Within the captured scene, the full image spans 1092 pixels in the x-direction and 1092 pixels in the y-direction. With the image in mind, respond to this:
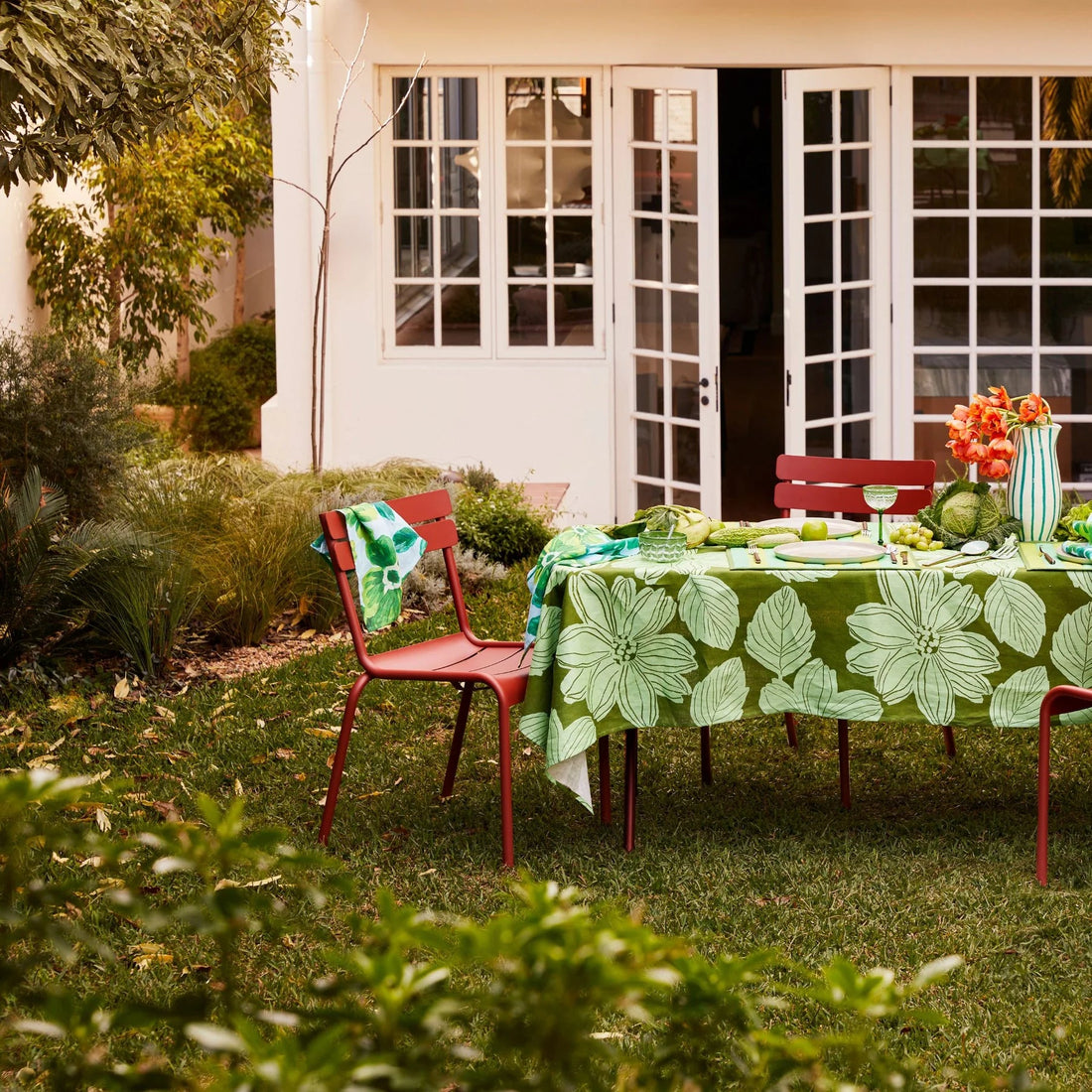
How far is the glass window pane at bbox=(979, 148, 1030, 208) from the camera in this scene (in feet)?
26.6

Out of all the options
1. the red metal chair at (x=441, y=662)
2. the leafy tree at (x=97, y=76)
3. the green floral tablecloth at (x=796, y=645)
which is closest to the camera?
the green floral tablecloth at (x=796, y=645)

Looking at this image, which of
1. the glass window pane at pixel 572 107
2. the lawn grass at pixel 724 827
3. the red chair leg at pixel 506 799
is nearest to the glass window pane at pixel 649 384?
the glass window pane at pixel 572 107

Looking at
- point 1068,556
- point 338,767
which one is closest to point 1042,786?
point 1068,556

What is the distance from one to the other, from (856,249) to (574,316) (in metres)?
1.62

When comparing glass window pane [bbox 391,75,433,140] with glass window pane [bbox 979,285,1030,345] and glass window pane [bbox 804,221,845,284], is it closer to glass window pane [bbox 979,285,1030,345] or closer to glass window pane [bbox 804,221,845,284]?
glass window pane [bbox 804,221,845,284]

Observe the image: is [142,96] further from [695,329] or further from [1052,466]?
[695,329]

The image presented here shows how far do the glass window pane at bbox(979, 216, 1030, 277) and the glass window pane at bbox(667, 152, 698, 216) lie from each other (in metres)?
1.68

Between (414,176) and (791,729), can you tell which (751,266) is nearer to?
(414,176)

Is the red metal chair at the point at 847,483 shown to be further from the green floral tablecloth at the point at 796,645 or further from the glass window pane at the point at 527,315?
the glass window pane at the point at 527,315

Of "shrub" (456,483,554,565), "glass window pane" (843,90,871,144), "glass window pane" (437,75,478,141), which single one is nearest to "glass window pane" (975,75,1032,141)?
"glass window pane" (843,90,871,144)

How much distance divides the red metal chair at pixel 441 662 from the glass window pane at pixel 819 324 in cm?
410

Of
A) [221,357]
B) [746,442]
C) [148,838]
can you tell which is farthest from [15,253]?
[148,838]

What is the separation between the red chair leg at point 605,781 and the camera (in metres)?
4.01

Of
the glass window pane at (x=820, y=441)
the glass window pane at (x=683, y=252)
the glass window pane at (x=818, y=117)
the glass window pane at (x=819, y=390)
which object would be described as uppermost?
the glass window pane at (x=818, y=117)
